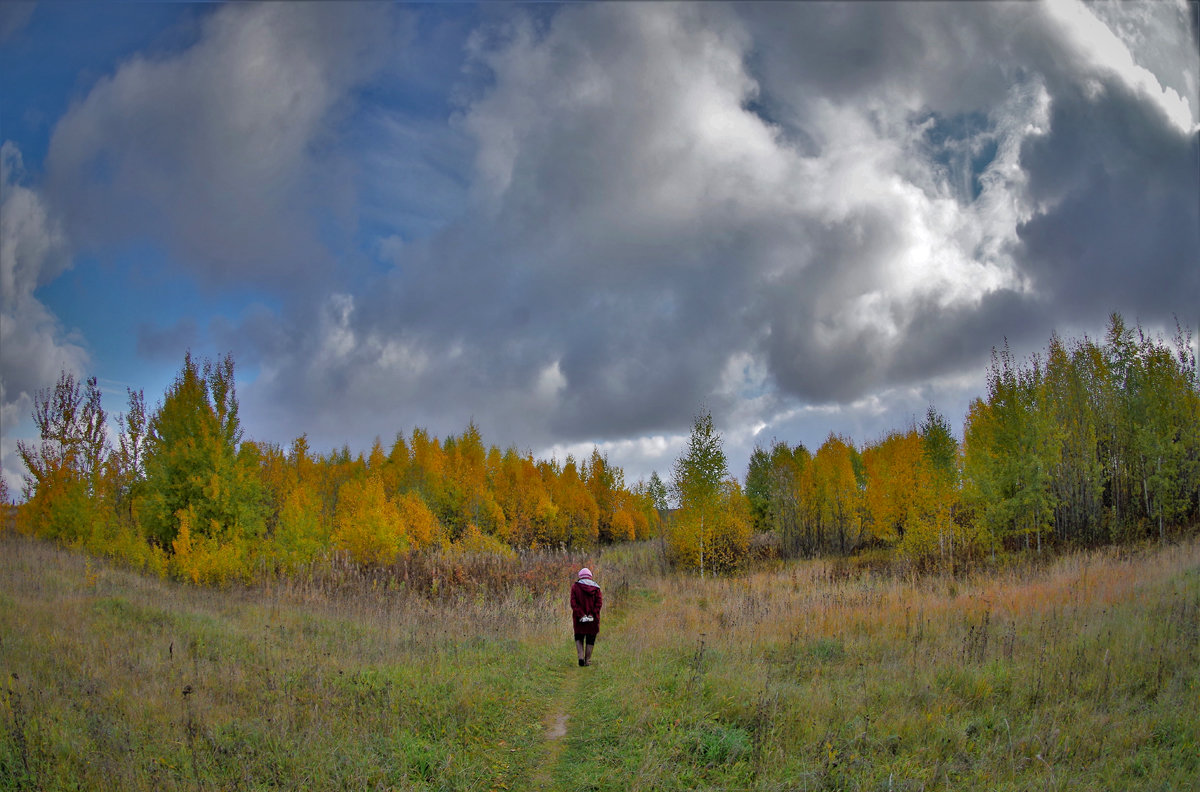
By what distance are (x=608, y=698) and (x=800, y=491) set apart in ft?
118

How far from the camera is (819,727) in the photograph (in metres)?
6.90

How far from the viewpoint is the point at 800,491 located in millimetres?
41969

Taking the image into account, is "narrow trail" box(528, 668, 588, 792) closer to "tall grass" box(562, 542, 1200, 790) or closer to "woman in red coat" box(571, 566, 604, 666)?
"tall grass" box(562, 542, 1200, 790)

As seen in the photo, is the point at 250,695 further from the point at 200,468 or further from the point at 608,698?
the point at 200,468

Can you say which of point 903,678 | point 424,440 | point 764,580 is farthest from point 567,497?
point 903,678

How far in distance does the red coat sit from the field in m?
0.77

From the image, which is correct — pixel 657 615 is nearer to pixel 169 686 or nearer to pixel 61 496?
pixel 169 686

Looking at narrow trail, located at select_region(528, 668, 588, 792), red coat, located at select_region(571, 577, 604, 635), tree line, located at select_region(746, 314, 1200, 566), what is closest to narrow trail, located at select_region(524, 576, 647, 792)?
narrow trail, located at select_region(528, 668, 588, 792)

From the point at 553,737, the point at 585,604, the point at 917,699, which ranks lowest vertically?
the point at 553,737

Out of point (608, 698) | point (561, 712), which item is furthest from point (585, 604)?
point (561, 712)

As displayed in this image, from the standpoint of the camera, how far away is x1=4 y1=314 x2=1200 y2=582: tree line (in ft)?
66.3

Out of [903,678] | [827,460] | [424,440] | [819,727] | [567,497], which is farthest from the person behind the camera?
[424,440]

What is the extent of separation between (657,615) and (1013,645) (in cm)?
931

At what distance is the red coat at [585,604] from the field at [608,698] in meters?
0.77
